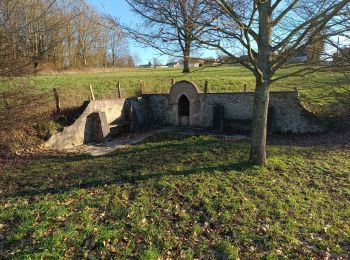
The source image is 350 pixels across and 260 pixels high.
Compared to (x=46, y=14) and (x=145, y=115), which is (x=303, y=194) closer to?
(x=46, y=14)

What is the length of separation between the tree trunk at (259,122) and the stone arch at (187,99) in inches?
308

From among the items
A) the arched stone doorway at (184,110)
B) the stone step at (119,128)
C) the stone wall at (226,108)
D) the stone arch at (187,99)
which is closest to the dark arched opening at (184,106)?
the arched stone doorway at (184,110)

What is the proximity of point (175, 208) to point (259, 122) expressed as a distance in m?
3.62

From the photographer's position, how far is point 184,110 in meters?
17.4

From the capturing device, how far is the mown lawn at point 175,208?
4897mm

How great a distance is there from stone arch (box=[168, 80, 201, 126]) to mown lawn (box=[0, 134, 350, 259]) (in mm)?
6858

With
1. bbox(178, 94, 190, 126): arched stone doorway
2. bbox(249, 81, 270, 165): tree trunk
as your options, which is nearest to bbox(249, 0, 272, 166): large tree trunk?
bbox(249, 81, 270, 165): tree trunk

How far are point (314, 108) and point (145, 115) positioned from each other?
887 cm

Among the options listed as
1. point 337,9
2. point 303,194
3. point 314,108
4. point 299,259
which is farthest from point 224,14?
point 314,108

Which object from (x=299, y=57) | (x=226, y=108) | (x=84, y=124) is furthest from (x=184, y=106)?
(x=299, y=57)

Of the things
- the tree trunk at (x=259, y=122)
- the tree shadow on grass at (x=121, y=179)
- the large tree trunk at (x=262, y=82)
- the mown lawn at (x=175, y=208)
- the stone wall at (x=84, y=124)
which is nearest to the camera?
the mown lawn at (x=175, y=208)

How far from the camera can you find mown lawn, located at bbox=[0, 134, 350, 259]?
4.90m

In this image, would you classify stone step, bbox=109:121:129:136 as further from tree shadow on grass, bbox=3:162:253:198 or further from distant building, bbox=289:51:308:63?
distant building, bbox=289:51:308:63

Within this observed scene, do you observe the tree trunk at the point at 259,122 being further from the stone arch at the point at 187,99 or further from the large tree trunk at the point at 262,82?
the stone arch at the point at 187,99
